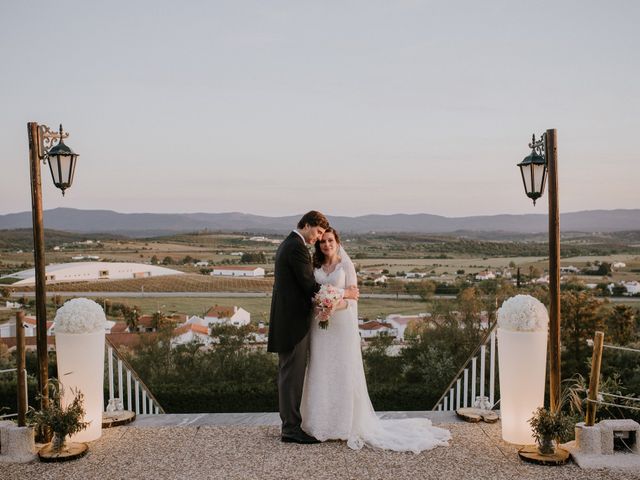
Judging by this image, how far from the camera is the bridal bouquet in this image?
471cm

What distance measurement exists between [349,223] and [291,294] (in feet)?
102

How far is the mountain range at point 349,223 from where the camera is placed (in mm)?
36375

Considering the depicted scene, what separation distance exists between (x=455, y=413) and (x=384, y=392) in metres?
9.01

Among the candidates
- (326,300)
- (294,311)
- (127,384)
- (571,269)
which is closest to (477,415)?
(326,300)

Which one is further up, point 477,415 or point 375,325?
point 477,415

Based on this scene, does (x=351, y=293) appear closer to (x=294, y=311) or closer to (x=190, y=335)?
(x=294, y=311)

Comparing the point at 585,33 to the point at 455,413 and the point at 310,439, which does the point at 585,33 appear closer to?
the point at 455,413

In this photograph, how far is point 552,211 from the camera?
472 centimetres

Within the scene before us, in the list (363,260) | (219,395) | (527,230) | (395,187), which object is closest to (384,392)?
(219,395)

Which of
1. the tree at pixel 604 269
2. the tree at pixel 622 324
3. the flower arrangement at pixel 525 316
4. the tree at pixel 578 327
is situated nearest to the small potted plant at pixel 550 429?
the flower arrangement at pixel 525 316

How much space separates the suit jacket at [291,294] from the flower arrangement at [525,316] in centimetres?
159

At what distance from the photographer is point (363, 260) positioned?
111 ft

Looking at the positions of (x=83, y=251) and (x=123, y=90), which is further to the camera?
(x=83, y=251)

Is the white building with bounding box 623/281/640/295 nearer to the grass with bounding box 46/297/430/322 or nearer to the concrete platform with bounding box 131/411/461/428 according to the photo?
the grass with bounding box 46/297/430/322
